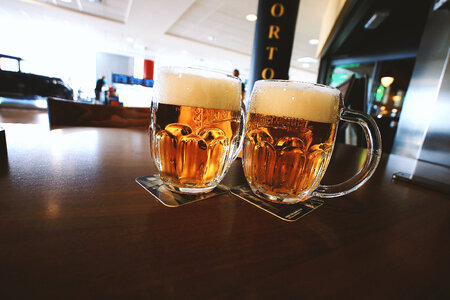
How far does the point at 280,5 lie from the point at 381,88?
3.52 meters

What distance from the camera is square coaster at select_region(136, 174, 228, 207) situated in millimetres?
330

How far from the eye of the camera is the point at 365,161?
37 cm

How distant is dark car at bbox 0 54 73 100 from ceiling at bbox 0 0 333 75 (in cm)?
243

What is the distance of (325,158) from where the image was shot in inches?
16.0

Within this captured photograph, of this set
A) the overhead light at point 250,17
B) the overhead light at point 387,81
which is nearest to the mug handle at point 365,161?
the overhead light at point 387,81

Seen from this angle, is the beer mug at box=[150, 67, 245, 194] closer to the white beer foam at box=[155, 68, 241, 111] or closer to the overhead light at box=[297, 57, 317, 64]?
the white beer foam at box=[155, 68, 241, 111]

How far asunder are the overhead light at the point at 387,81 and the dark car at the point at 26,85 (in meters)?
7.43

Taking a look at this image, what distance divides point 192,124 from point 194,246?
197mm

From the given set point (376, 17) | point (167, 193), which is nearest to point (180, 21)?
point (376, 17)

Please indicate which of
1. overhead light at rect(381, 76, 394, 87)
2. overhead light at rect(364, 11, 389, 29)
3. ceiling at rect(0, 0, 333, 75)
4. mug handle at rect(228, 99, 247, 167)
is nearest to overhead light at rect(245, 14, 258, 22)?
ceiling at rect(0, 0, 333, 75)

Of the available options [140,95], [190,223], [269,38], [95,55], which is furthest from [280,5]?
[95,55]

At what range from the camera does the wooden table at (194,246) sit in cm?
18

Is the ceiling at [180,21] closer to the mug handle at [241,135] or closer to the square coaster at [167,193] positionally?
the mug handle at [241,135]

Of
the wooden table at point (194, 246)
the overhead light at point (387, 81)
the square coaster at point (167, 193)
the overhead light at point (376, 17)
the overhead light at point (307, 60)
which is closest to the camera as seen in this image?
the wooden table at point (194, 246)
